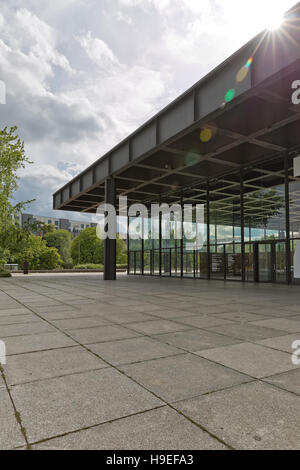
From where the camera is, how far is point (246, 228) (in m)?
21.7

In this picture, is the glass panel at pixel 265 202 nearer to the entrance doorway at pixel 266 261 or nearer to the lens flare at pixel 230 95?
the entrance doorway at pixel 266 261

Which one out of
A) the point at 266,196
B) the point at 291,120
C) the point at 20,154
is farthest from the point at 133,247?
the point at 291,120

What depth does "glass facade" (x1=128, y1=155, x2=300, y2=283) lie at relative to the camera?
1895 centimetres

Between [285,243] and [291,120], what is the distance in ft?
24.4

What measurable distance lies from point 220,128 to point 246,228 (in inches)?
340

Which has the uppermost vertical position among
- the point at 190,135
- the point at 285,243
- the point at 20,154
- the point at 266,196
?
the point at 20,154

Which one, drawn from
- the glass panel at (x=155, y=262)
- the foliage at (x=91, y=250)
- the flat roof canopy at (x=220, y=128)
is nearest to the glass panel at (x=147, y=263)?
the glass panel at (x=155, y=262)

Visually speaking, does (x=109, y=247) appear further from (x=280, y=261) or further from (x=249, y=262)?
(x=280, y=261)
